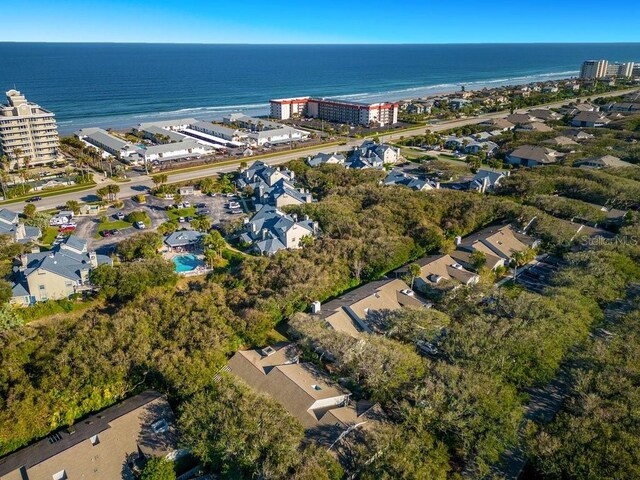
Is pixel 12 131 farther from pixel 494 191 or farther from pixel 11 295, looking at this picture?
pixel 494 191

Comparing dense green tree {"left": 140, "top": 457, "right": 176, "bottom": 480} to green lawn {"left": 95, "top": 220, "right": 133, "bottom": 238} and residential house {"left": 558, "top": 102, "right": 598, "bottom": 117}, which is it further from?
residential house {"left": 558, "top": 102, "right": 598, "bottom": 117}

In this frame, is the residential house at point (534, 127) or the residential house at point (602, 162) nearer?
the residential house at point (602, 162)

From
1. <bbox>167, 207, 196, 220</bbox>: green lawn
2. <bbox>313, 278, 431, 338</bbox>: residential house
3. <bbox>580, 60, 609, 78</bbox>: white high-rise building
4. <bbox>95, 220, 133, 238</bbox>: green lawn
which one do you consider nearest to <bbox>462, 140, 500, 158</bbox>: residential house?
<bbox>167, 207, 196, 220</bbox>: green lawn

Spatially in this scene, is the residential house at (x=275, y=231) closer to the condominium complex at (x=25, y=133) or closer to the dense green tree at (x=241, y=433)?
the dense green tree at (x=241, y=433)

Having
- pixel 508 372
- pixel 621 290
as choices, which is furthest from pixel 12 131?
pixel 621 290

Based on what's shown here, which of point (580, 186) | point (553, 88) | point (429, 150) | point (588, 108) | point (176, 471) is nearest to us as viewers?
point (176, 471)

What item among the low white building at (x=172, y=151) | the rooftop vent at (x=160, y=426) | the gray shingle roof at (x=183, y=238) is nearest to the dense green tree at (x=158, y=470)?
the rooftop vent at (x=160, y=426)

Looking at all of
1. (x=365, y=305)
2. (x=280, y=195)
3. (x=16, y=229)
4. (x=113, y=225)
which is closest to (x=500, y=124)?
(x=280, y=195)

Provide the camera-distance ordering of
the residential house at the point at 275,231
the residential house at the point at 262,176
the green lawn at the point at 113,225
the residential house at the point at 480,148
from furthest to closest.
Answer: the residential house at the point at 480,148 → the residential house at the point at 262,176 → the green lawn at the point at 113,225 → the residential house at the point at 275,231

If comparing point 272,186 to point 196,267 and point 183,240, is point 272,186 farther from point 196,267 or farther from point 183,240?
point 196,267
